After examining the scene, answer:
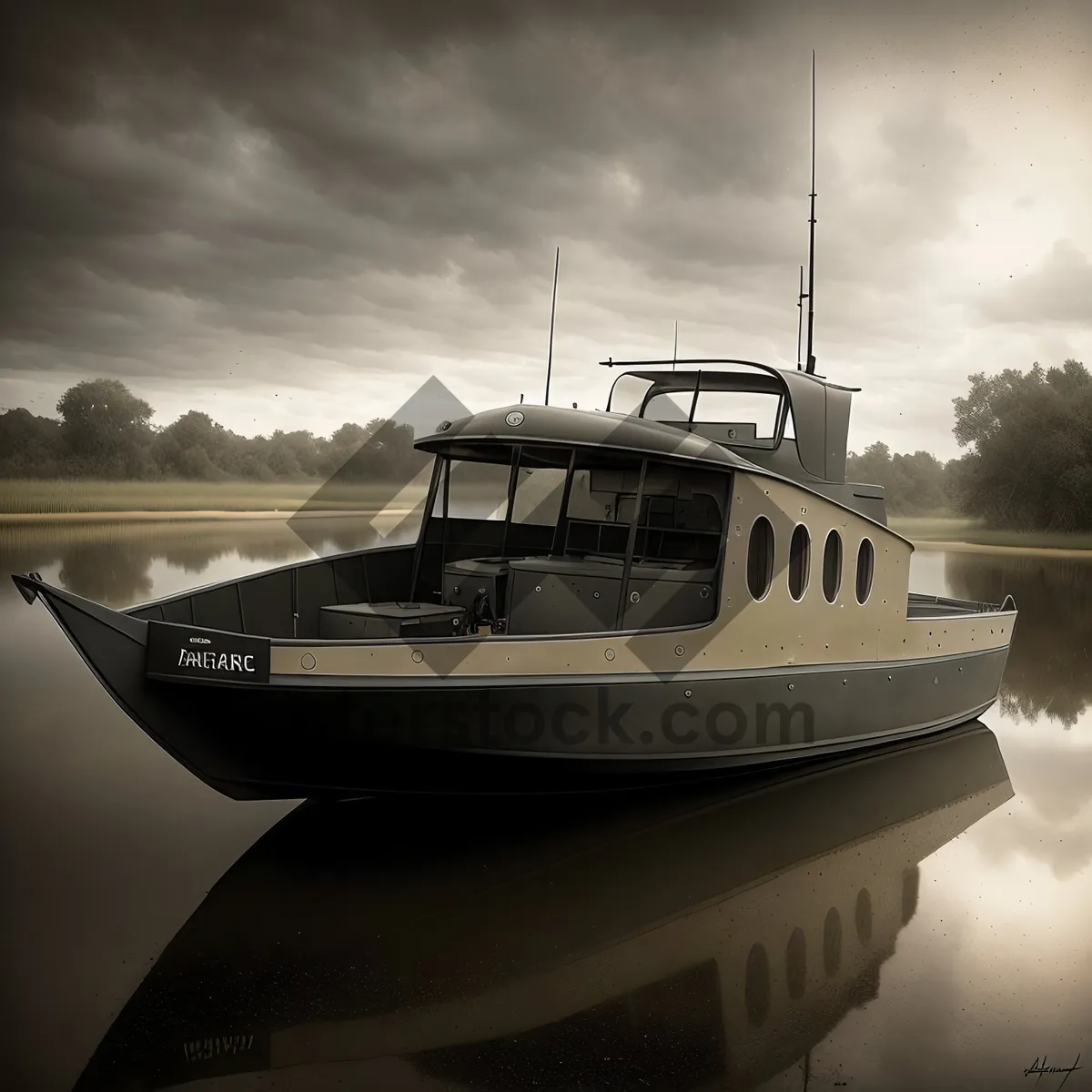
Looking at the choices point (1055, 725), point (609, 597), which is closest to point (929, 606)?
point (1055, 725)

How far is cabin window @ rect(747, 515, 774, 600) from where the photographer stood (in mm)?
7223

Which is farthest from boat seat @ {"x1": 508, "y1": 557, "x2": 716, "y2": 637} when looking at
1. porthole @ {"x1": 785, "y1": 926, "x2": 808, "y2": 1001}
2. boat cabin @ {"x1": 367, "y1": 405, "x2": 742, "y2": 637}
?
porthole @ {"x1": 785, "y1": 926, "x2": 808, "y2": 1001}

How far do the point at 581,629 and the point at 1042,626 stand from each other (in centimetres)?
1270

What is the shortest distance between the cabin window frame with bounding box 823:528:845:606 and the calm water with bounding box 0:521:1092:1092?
1.45 meters

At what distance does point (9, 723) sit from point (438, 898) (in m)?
5.35

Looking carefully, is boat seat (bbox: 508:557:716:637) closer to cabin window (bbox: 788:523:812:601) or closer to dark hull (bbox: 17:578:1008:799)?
dark hull (bbox: 17:578:1008:799)

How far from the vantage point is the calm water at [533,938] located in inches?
156

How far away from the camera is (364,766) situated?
19.2 ft

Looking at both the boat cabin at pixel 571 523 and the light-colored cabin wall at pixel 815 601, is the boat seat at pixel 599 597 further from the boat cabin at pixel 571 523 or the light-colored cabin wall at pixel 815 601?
the light-colored cabin wall at pixel 815 601

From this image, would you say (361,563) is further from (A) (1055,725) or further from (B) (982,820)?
(A) (1055,725)

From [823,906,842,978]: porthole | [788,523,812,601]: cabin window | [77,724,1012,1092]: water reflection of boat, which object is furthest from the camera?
[788,523,812,601]: cabin window

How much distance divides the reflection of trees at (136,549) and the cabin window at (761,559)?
8616 millimetres

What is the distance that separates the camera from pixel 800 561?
24.6 ft

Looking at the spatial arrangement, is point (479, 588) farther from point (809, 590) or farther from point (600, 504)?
point (809, 590)
